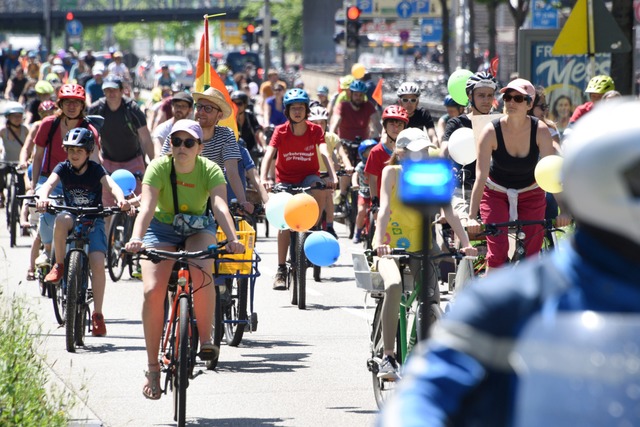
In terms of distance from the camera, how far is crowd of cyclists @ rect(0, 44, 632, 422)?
8.13 meters

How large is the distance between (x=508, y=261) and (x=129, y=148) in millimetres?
6244

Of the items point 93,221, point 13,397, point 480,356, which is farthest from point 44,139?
point 480,356

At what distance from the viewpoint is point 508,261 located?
9703 millimetres

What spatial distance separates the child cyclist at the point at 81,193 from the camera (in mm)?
10711

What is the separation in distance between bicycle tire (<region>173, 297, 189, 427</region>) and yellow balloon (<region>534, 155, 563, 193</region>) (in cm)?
270

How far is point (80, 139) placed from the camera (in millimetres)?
10734

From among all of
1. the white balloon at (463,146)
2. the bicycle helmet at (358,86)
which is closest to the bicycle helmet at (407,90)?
the white balloon at (463,146)

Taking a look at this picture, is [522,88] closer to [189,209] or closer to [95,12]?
[189,209]

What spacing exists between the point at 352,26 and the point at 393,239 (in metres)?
22.6

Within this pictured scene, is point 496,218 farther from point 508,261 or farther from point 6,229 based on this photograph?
point 6,229

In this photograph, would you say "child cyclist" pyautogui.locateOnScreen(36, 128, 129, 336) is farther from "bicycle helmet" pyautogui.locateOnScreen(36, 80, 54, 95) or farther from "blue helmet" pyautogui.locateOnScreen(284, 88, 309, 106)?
"bicycle helmet" pyautogui.locateOnScreen(36, 80, 54, 95)

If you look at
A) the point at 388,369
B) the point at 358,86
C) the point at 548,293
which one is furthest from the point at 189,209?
the point at 358,86

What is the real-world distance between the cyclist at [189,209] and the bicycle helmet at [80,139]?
99.4 inches

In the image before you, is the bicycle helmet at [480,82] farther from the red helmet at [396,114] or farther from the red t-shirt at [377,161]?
the red t-shirt at [377,161]
